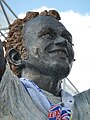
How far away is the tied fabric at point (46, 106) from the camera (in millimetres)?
1332

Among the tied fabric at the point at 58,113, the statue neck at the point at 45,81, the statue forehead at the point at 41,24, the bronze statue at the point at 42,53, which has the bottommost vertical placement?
the tied fabric at the point at 58,113

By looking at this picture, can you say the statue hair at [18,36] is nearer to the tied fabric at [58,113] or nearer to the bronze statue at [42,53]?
the bronze statue at [42,53]

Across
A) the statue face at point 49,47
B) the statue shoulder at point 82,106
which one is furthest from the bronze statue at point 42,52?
the statue shoulder at point 82,106

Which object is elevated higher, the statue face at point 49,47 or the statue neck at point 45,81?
the statue face at point 49,47

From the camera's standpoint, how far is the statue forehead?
5.38 ft

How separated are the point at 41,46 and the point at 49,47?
0.04 m

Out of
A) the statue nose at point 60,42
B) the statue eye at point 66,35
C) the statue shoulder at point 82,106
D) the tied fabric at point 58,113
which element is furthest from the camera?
the statue eye at point 66,35

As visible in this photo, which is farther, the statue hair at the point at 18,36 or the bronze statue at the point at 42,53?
the statue hair at the point at 18,36

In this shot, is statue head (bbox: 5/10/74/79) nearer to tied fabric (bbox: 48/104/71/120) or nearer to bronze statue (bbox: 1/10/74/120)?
bronze statue (bbox: 1/10/74/120)

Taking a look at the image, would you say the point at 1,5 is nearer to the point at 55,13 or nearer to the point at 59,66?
the point at 55,13

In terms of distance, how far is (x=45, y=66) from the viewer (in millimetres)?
1530

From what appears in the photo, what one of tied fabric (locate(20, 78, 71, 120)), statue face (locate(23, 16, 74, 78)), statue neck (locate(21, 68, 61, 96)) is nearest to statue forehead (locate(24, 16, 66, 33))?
statue face (locate(23, 16, 74, 78))

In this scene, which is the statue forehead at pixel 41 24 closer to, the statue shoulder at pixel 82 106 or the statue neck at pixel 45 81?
the statue neck at pixel 45 81

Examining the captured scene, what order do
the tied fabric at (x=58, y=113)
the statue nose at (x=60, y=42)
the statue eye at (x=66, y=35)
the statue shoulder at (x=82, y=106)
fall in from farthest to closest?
1. the statue eye at (x=66, y=35)
2. the statue nose at (x=60, y=42)
3. the statue shoulder at (x=82, y=106)
4. the tied fabric at (x=58, y=113)
